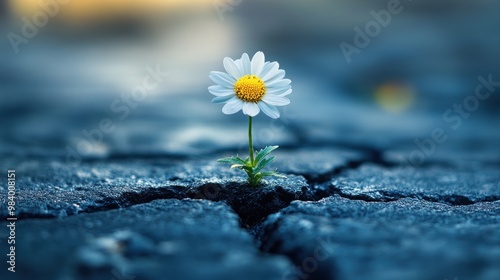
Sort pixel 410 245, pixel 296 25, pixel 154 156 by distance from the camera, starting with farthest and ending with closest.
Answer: pixel 296 25 → pixel 154 156 → pixel 410 245

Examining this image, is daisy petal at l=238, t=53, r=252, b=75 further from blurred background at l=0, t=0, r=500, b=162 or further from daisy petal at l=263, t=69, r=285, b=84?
blurred background at l=0, t=0, r=500, b=162

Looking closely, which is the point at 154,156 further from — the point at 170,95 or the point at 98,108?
the point at 170,95

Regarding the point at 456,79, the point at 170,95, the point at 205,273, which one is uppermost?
the point at 456,79

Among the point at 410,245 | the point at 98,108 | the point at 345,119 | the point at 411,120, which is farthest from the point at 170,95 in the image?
the point at 410,245

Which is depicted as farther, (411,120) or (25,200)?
(411,120)

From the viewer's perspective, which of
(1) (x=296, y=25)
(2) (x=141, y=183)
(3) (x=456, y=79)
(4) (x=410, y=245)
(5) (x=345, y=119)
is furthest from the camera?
(1) (x=296, y=25)

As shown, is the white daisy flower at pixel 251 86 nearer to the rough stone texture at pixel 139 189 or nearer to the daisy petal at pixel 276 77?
the daisy petal at pixel 276 77
